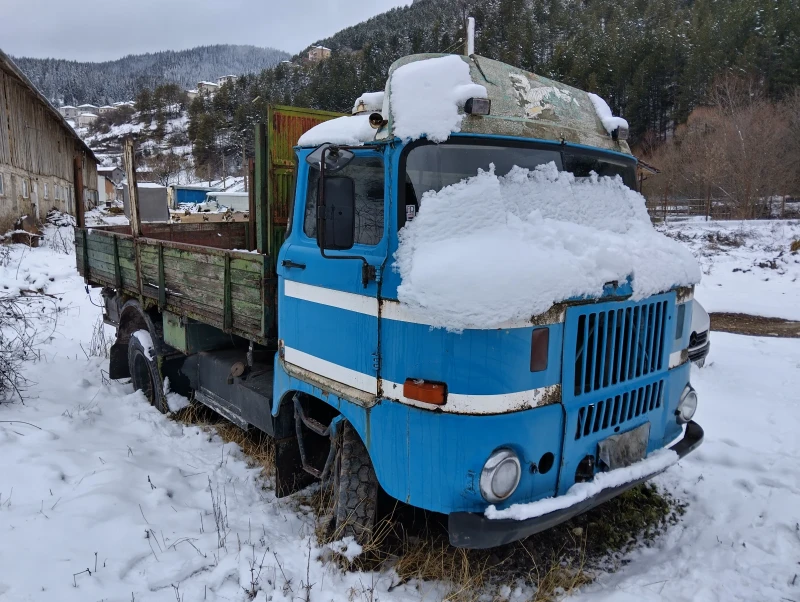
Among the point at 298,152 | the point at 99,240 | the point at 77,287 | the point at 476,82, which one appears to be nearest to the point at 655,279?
the point at 476,82

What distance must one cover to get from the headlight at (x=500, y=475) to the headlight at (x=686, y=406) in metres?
1.63

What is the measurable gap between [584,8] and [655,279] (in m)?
85.6

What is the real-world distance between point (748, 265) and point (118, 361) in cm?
1704

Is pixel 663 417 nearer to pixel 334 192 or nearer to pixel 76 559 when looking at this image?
pixel 334 192

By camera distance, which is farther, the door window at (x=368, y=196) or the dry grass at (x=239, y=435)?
the dry grass at (x=239, y=435)

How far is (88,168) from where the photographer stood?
129 feet

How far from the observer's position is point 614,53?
5300cm

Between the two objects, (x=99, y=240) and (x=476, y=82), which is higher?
(x=476, y=82)

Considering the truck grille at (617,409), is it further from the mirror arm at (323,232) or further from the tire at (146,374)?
the tire at (146,374)

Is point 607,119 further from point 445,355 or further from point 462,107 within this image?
point 445,355

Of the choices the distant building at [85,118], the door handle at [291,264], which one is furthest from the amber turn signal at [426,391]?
the distant building at [85,118]

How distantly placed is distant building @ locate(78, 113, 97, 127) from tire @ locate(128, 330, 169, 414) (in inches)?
5382

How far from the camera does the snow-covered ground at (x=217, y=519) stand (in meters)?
3.17

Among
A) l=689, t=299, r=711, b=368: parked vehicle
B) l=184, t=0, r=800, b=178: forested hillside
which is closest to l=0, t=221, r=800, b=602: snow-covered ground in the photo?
l=689, t=299, r=711, b=368: parked vehicle
